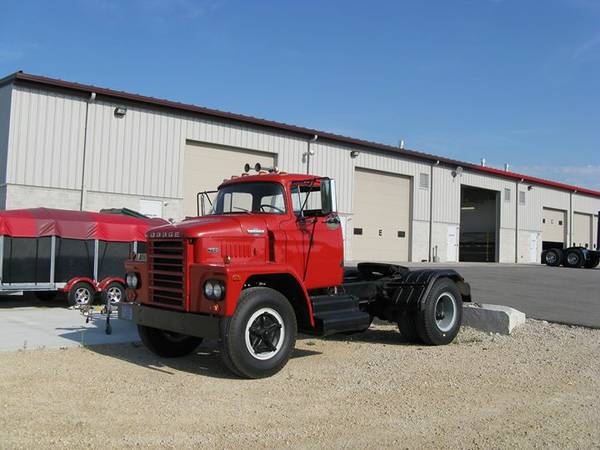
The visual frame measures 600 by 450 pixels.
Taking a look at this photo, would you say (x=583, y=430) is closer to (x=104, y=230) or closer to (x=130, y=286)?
(x=130, y=286)

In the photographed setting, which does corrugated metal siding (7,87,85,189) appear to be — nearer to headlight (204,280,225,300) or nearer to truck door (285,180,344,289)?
truck door (285,180,344,289)

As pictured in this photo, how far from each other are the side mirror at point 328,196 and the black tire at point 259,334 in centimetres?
136

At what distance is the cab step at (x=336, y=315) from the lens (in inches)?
289

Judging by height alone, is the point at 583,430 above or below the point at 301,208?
below

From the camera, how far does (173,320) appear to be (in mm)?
6898

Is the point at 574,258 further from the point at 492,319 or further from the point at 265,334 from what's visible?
the point at 265,334

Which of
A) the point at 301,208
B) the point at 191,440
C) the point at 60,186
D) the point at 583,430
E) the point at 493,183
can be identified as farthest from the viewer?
the point at 493,183

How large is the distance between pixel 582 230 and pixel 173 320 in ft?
161

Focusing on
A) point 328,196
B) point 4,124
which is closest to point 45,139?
point 4,124

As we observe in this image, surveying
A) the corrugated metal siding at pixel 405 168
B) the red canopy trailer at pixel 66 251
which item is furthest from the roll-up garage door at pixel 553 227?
the red canopy trailer at pixel 66 251

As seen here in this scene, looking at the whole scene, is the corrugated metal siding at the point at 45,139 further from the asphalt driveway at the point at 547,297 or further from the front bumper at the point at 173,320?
the front bumper at the point at 173,320

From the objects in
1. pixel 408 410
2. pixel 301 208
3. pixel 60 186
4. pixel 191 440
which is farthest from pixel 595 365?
pixel 60 186

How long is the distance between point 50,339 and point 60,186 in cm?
1353

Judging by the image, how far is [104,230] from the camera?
543 inches
